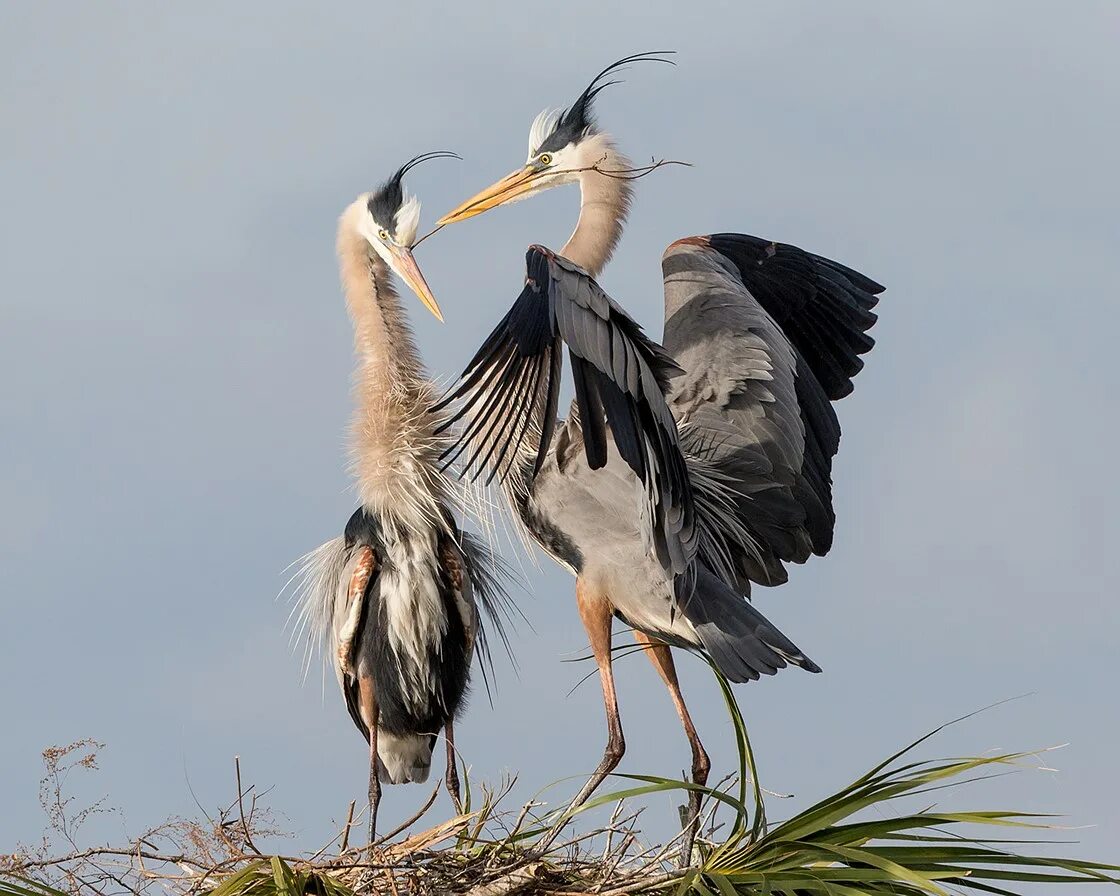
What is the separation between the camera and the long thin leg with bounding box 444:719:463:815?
6.40m

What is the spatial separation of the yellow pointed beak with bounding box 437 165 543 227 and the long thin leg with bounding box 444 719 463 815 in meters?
2.25

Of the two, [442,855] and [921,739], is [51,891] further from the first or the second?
[921,739]

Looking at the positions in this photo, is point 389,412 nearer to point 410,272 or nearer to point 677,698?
point 410,272

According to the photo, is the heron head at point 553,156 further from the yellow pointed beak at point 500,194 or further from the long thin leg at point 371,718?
the long thin leg at point 371,718

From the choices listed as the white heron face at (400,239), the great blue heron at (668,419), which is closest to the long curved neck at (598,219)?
the great blue heron at (668,419)

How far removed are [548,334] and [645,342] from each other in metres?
0.28

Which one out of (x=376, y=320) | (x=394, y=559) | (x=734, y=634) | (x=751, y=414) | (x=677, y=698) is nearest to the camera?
(x=734, y=634)

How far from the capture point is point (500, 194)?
7734 mm

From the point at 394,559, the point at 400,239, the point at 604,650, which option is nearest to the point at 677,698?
the point at 604,650

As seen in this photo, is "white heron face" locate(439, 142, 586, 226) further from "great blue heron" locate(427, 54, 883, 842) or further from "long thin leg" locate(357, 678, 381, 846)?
"long thin leg" locate(357, 678, 381, 846)

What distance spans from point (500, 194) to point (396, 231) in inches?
29.5

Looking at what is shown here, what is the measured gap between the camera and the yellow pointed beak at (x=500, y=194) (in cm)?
770

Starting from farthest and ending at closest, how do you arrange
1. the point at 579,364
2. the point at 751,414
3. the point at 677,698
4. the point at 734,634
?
the point at 751,414, the point at 677,698, the point at 734,634, the point at 579,364

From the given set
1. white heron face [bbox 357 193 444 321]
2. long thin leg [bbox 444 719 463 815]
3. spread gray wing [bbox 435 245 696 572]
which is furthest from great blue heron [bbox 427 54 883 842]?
long thin leg [bbox 444 719 463 815]
